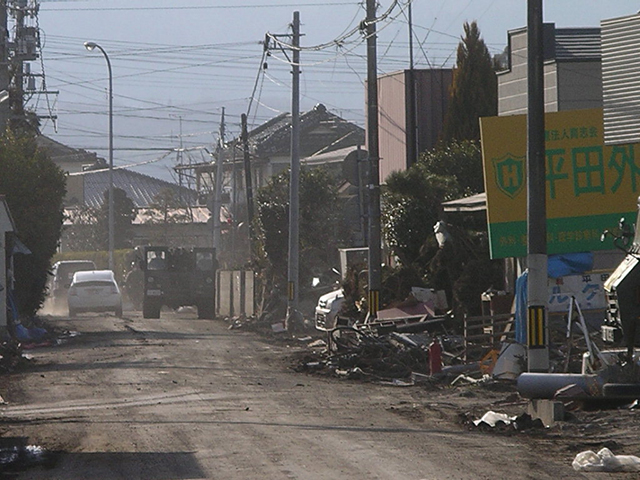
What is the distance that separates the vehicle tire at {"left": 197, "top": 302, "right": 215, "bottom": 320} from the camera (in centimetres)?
4266

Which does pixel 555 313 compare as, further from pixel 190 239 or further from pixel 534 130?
pixel 190 239

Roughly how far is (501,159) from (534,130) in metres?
5.22

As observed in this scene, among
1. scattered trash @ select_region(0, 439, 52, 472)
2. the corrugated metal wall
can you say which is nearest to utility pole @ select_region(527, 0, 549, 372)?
the corrugated metal wall

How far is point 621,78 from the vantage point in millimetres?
19156

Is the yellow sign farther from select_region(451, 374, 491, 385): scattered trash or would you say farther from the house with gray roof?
the house with gray roof

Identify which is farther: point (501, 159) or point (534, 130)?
point (501, 159)

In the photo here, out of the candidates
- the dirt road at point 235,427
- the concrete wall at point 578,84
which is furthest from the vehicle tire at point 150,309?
the concrete wall at point 578,84

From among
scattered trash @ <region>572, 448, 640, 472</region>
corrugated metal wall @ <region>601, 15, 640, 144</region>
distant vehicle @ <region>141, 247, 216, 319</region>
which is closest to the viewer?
scattered trash @ <region>572, 448, 640, 472</region>

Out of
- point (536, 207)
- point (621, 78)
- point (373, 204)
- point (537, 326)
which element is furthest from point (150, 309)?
point (537, 326)

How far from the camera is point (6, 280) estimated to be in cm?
2819

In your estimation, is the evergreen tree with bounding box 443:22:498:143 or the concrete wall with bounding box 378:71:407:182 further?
the concrete wall with bounding box 378:71:407:182

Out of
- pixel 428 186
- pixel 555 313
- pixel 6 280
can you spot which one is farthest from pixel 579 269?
pixel 6 280

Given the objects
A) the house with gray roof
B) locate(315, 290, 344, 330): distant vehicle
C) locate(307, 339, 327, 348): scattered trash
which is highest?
the house with gray roof

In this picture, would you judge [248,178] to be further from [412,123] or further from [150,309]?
[412,123]
